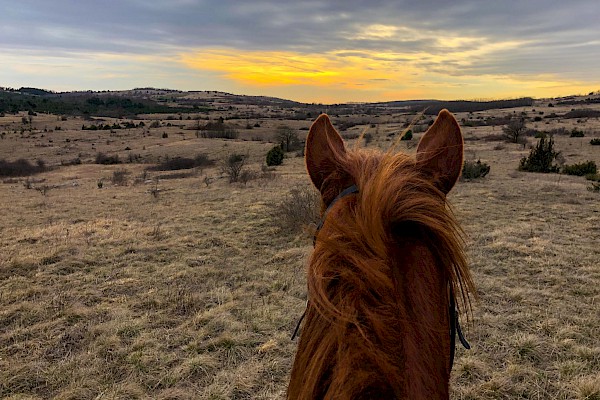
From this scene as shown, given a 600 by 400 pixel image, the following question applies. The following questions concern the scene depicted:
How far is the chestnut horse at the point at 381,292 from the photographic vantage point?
2.53ft

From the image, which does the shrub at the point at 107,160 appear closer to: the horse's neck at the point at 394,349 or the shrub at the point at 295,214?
the shrub at the point at 295,214

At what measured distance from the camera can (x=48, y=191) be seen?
45.8 feet

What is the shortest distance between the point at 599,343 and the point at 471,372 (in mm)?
1583

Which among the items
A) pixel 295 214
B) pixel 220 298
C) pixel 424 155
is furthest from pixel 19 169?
pixel 424 155

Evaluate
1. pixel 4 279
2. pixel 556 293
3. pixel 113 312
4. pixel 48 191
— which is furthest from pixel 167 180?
pixel 556 293

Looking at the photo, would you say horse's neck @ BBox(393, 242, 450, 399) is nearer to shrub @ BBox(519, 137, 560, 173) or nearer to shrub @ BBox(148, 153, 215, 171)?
shrub @ BBox(519, 137, 560, 173)

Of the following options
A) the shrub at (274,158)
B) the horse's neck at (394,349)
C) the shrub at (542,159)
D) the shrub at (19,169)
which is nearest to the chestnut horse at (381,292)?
the horse's neck at (394,349)

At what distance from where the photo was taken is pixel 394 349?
80 cm

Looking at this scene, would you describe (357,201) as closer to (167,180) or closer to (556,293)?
(556,293)

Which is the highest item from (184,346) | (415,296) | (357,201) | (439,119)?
(439,119)

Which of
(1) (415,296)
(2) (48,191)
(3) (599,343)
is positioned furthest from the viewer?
(2) (48,191)

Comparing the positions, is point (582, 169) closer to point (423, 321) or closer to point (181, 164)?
point (423, 321)

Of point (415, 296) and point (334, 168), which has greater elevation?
point (334, 168)

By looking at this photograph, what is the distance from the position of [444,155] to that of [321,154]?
1.25ft
